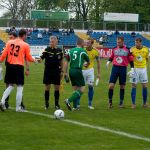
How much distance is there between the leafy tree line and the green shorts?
58.0 metres

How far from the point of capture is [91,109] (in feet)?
45.6

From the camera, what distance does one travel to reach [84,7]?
79.9m

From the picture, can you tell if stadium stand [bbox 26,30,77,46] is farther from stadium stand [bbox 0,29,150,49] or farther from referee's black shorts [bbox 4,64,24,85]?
referee's black shorts [bbox 4,64,24,85]

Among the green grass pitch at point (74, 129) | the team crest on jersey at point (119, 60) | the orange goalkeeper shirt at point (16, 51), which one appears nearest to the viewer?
the green grass pitch at point (74, 129)

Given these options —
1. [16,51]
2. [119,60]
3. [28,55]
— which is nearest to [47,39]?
[119,60]

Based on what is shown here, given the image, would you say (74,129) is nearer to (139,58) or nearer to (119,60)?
(119,60)

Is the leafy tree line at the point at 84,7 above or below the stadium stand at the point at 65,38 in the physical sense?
above

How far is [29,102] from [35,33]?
126 ft

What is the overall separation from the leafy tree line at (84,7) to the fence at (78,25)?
414 inches

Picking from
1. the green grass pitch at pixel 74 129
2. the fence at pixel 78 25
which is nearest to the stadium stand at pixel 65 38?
the fence at pixel 78 25

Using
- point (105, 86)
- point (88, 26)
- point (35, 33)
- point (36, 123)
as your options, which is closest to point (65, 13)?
point (88, 26)

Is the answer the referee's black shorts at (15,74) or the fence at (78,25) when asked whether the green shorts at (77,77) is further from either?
the fence at (78,25)

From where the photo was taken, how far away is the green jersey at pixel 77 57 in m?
13.4

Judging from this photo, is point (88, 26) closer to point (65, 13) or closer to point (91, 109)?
point (65, 13)
